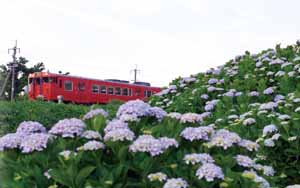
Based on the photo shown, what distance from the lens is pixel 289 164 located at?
15.3ft

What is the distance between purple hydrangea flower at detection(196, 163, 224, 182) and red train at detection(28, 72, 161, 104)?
21.7m

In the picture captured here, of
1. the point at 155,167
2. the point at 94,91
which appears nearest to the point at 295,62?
the point at 155,167

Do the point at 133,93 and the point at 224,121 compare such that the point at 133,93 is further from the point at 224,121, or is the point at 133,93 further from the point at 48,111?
the point at 224,121

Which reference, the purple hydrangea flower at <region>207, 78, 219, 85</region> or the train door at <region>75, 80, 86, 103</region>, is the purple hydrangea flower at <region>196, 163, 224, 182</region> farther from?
the train door at <region>75, 80, 86, 103</region>

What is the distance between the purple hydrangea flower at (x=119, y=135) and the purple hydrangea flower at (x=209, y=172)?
1.26 ft

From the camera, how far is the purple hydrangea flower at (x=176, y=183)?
7.48 feet

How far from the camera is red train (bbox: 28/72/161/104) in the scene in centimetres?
2475

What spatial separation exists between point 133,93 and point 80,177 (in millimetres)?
25882

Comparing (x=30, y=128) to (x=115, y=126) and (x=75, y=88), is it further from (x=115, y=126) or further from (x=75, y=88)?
(x=75, y=88)

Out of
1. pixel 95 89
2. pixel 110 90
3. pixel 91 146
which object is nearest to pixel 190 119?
pixel 91 146

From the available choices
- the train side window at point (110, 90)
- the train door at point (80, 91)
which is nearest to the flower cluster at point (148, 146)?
the train door at point (80, 91)

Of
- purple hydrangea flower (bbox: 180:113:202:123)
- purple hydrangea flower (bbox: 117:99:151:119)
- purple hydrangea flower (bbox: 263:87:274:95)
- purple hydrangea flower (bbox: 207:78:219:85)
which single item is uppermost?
purple hydrangea flower (bbox: 207:78:219:85)

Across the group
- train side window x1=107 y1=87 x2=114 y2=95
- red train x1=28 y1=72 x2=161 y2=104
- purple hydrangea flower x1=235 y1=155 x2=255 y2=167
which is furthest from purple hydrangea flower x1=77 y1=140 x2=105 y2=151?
train side window x1=107 y1=87 x2=114 y2=95

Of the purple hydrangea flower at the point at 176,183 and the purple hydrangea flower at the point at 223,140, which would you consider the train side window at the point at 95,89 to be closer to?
the purple hydrangea flower at the point at 223,140
